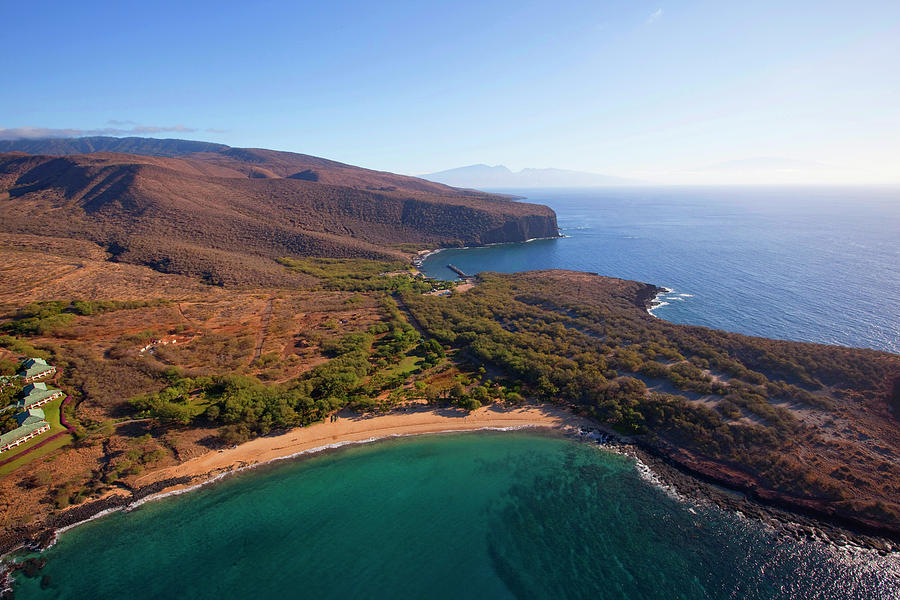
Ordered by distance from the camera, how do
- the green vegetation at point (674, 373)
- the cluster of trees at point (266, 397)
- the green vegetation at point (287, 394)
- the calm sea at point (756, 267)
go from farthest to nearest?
the calm sea at point (756, 267) < the green vegetation at point (287, 394) < the cluster of trees at point (266, 397) < the green vegetation at point (674, 373)

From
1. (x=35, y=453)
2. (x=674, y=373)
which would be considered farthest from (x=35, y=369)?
(x=674, y=373)

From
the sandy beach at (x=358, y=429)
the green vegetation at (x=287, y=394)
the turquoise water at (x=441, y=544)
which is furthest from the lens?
the green vegetation at (x=287, y=394)

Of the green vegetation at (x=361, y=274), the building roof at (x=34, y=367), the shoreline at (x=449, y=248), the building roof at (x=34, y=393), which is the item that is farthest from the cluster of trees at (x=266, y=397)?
the shoreline at (x=449, y=248)

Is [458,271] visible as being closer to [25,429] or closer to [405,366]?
[405,366]

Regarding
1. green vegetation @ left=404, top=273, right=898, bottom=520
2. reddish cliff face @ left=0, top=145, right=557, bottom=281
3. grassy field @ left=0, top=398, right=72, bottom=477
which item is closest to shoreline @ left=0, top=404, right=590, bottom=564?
green vegetation @ left=404, top=273, right=898, bottom=520

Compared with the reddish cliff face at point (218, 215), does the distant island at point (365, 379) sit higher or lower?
lower

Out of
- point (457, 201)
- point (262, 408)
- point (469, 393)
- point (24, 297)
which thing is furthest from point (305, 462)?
point (457, 201)

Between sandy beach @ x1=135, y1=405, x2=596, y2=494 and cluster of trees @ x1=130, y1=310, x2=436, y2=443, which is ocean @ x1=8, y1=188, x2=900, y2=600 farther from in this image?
cluster of trees @ x1=130, y1=310, x2=436, y2=443

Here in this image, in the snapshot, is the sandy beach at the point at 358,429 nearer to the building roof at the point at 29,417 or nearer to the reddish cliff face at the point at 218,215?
the building roof at the point at 29,417
